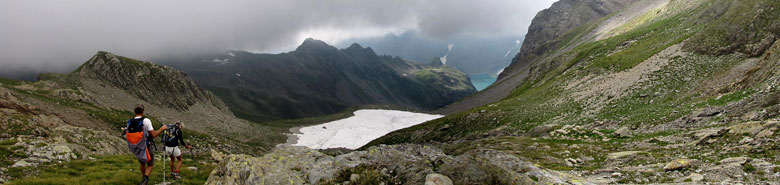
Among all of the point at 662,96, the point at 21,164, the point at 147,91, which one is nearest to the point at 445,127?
the point at 662,96

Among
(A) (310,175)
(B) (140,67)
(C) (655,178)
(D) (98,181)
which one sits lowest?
(C) (655,178)

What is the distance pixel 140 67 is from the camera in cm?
12356

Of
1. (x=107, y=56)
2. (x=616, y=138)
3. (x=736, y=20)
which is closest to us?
(x=616, y=138)

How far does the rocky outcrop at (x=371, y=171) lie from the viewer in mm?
12484

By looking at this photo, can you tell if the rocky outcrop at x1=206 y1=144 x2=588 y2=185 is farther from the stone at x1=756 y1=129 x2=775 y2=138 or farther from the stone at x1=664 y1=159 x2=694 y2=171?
→ the stone at x1=756 y1=129 x2=775 y2=138

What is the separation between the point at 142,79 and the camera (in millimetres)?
118875

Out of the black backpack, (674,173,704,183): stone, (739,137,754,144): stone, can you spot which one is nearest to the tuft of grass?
the black backpack

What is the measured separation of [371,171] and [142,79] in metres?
137

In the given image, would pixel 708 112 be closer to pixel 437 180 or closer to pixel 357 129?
pixel 437 180

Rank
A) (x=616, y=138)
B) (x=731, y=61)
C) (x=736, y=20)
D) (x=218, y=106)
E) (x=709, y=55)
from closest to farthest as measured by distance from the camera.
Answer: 1. (x=616, y=138)
2. (x=731, y=61)
3. (x=709, y=55)
4. (x=736, y=20)
5. (x=218, y=106)

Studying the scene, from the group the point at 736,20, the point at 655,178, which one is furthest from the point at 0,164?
the point at 736,20

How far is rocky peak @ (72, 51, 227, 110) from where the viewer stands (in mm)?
108688

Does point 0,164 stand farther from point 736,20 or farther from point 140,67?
point 140,67

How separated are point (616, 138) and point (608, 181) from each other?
16.1 m
